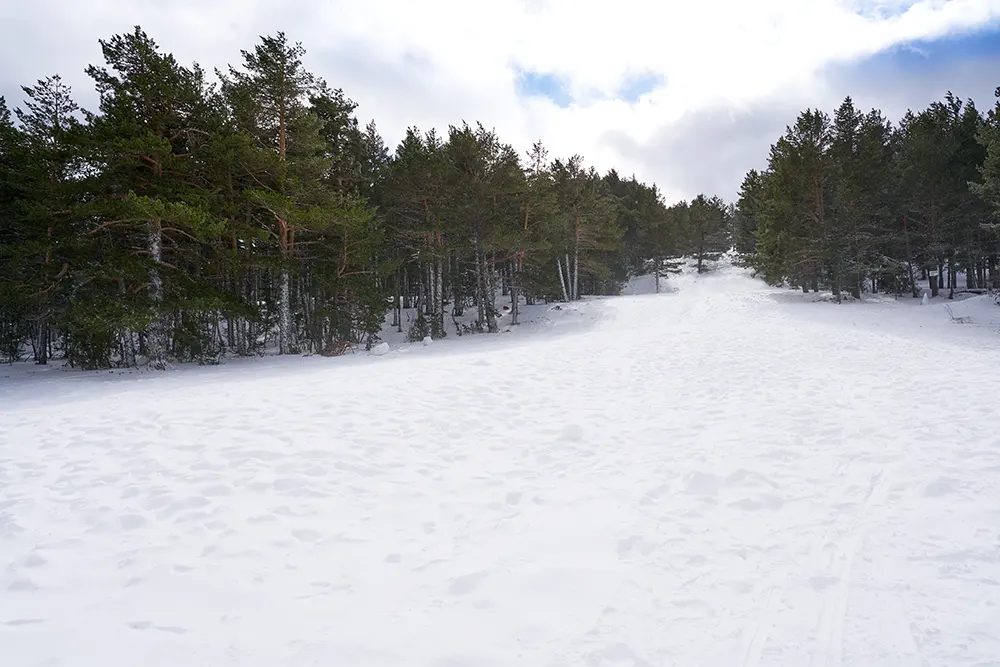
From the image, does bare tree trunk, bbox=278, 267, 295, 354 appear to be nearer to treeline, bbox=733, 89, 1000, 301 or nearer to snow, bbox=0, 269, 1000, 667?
snow, bbox=0, 269, 1000, 667

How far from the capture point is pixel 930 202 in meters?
27.1

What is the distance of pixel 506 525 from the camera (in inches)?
197

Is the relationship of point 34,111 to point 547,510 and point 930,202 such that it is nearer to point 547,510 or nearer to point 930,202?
point 547,510

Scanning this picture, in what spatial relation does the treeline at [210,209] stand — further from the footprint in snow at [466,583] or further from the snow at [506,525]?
the footprint in snow at [466,583]

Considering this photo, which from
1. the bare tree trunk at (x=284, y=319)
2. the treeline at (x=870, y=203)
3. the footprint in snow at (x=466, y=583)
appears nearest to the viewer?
the footprint in snow at (x=466, y=583)

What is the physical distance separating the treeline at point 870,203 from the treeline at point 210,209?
15244 millimetres

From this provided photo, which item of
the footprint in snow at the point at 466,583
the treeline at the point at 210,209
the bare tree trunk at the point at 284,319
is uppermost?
the treeline at the point at 210,209

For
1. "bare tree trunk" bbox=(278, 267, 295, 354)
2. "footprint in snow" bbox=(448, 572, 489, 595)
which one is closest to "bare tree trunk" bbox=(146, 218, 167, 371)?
"bare tree trunk" bbox=(278, 267, 295, 354)

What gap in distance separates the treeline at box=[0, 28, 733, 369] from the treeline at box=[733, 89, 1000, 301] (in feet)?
50.0

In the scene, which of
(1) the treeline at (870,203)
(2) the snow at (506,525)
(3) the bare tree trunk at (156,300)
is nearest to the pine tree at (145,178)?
A: (3) the bare tree trunk at (156,300)

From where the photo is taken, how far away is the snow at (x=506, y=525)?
10.5ft

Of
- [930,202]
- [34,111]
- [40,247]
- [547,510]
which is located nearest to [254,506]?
[547,510]

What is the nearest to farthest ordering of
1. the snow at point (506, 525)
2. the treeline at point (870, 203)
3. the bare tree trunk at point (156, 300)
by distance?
the snow at point (506, 525) → the bare tree trunk at point (156, 300) → the treeline at point (870, 203)

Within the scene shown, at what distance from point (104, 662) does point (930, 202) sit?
38526 mm
